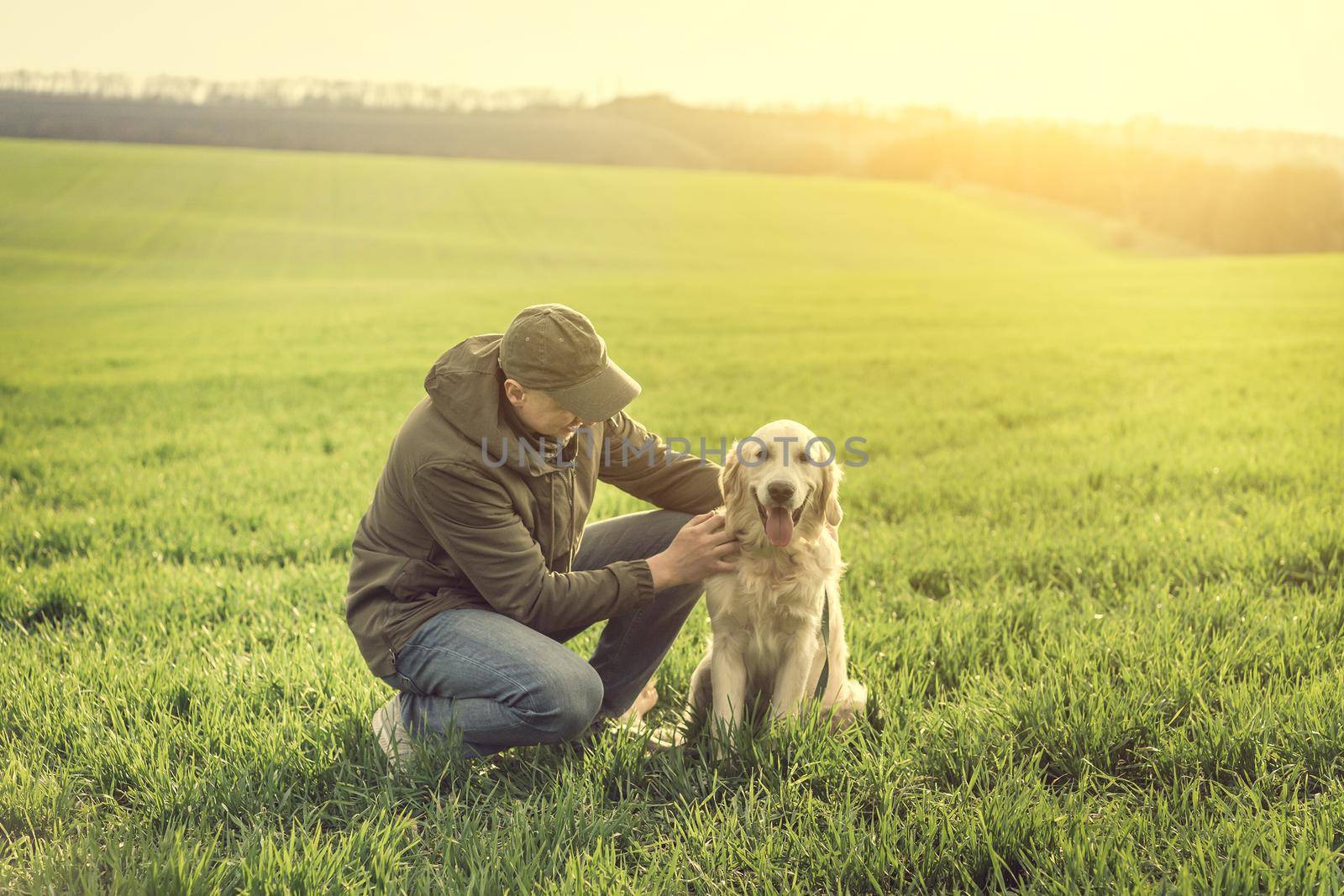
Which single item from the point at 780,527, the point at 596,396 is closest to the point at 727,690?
the point at 780,527

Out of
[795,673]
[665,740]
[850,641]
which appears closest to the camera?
[795,673]

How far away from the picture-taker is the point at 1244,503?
23.1ft

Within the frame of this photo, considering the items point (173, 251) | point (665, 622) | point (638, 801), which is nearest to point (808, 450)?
point (665, 622)

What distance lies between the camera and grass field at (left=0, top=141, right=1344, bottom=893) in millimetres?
3027

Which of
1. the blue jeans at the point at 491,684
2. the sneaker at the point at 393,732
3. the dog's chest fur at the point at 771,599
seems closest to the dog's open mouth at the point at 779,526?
the dog's chest fur at the point at 771,599

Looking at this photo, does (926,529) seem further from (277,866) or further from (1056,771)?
(277,866)

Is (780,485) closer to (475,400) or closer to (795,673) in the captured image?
(795,673)

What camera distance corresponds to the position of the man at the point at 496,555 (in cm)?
361

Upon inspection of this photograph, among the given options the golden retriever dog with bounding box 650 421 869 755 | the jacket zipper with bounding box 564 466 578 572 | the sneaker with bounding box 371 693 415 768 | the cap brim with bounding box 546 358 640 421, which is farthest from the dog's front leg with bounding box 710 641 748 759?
the sneaker with bounding box 371 693 415 768

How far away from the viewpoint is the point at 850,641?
4.80 m

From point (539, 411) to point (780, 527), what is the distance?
1.06 metres

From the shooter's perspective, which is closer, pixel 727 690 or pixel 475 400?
pixel 475 400

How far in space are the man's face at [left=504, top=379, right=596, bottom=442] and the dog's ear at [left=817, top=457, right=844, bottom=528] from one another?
0.97 metres

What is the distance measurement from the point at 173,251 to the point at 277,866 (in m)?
47.3
